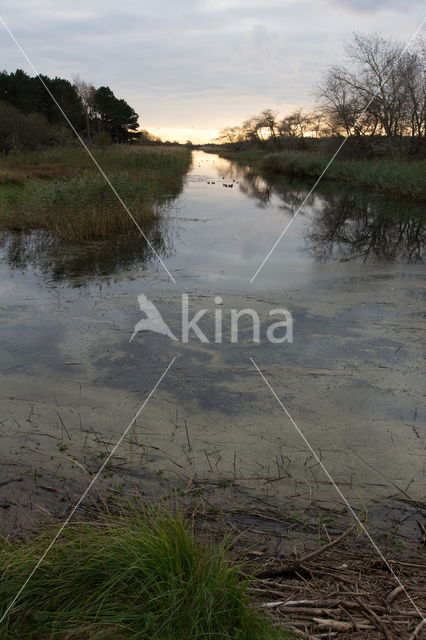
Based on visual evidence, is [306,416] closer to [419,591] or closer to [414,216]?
[419,591]

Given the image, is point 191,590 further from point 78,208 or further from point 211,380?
point 78,208

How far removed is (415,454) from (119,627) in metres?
1.90

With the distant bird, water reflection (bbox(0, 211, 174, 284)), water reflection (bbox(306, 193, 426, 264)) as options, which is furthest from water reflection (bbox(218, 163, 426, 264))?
the distant bird

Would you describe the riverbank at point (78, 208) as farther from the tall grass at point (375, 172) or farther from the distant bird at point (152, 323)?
the tall grass at point (375, 172)

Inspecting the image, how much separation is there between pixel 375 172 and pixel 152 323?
1426cm

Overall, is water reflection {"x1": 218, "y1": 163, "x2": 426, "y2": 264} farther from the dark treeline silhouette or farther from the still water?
the dark treeline silhouette

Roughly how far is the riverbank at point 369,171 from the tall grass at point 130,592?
13883 mm

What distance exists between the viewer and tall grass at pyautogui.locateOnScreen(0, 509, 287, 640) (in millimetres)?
1463

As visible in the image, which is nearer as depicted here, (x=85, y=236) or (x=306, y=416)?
(x=306, y=416)

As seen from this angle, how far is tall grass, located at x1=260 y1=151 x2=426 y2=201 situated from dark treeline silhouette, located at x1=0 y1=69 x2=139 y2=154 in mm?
9838

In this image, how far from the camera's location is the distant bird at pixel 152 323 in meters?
4.65

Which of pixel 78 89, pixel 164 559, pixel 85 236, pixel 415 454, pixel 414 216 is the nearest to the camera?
pixel 164 559

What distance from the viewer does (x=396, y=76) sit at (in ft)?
65.4

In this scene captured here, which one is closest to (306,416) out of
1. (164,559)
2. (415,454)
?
(415,454)
